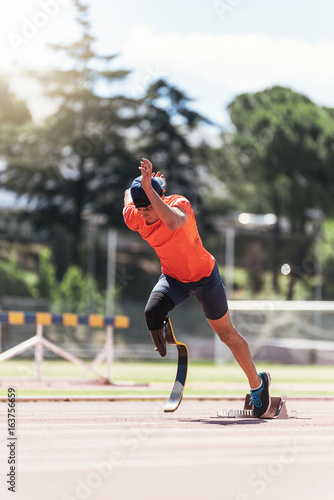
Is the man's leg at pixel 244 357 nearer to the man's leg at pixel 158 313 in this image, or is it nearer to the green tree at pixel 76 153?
the man's leg at pixel 158 313

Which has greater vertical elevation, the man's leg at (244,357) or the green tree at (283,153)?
the green tree at (283,153)

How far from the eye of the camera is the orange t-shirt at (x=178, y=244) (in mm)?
6348

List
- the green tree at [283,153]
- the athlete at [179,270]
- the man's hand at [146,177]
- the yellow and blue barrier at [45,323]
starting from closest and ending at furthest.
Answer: the man's hand at [146,177]
the athlete at [179,270]
the yellow and blue barrier at [45,323]
the green tree at [283,153]

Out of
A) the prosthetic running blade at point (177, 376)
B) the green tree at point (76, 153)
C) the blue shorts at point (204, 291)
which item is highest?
the green tree at point (76, 153)

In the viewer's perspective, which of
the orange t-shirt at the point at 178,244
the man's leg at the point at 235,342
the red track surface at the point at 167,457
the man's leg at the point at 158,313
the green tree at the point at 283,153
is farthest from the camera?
the green tree at the point at 283,153

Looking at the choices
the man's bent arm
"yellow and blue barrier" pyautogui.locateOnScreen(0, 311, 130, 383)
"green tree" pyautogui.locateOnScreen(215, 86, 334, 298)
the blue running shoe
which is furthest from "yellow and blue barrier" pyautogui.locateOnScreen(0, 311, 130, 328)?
"green tree" pyautogui.locateOnScreen(215, 86, 334, 298)

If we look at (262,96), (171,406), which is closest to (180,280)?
(171,406)

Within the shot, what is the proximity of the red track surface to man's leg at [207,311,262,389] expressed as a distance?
1.29 feet

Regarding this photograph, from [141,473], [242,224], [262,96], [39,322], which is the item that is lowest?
[141,473]

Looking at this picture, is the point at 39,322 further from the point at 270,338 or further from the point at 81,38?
the point at 81,38

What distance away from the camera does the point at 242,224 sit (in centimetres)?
4544

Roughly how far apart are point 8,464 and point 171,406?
2.63 metres

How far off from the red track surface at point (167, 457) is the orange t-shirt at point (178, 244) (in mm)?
1117

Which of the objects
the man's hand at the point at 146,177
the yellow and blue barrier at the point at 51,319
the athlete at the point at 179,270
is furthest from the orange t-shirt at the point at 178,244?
the yellow and blue barrier at the point at 51,319
